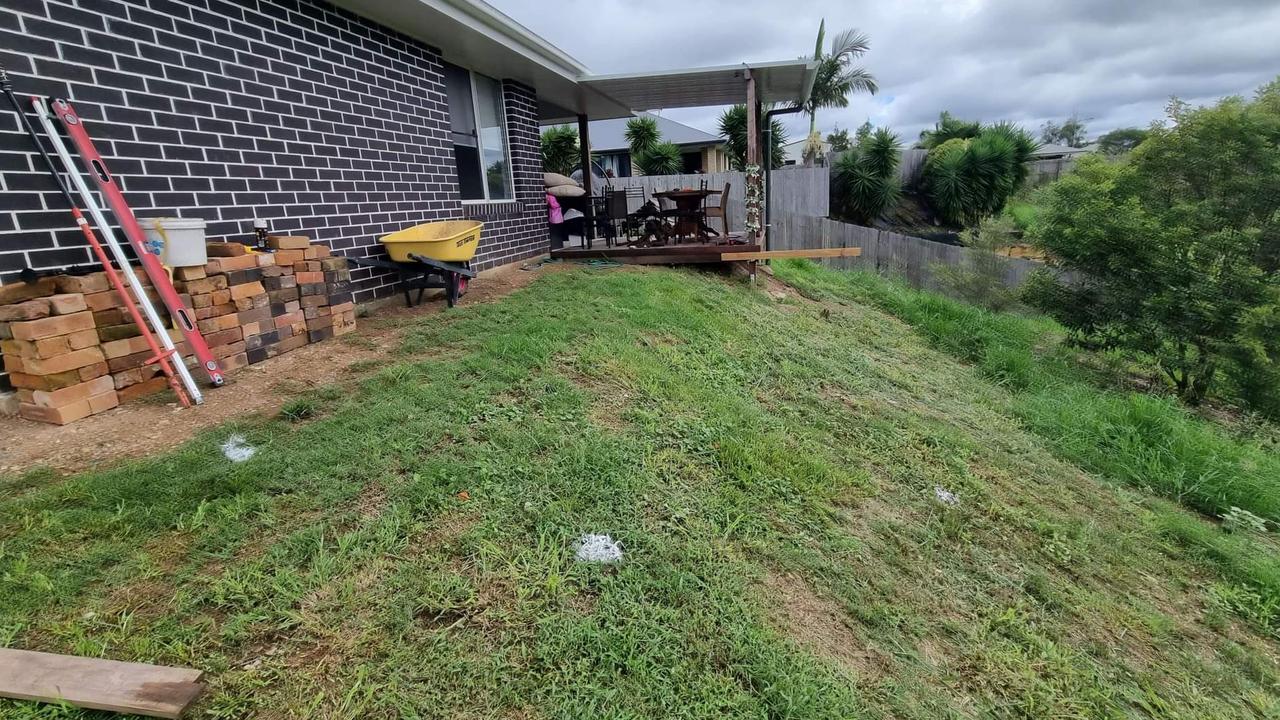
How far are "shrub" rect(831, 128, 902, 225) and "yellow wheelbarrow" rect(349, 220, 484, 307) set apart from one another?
54.2 ft

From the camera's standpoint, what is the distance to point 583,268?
7301 mm

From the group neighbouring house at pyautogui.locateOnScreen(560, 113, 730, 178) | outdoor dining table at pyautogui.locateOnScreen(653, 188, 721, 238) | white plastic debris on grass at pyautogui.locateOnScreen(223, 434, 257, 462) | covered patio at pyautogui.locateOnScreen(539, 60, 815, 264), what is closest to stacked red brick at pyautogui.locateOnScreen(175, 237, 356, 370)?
white plastic debris on grass at pyautogui.locateOnScreen(223, 434, 257, 462)

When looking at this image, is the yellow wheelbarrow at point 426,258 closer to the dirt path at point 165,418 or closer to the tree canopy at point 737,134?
the dirt path at point 165,418

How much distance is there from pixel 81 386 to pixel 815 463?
12.0ft

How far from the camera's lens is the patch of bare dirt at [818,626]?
210cm

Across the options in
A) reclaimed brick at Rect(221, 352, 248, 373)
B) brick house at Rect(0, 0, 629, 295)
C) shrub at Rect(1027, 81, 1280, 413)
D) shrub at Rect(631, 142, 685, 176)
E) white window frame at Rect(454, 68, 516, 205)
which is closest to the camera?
brick house at Rect(0, 0, 629, 295)

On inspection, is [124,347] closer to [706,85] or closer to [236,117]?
[236,117]

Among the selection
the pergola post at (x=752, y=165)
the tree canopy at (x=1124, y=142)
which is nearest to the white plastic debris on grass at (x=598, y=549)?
the pergola post at (x=752, y=165)

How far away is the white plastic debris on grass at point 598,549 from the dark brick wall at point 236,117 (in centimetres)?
303

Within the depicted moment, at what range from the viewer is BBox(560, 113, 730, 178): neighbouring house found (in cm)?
2161

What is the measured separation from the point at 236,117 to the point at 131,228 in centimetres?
150

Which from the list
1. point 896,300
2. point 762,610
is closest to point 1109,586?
point 762,610

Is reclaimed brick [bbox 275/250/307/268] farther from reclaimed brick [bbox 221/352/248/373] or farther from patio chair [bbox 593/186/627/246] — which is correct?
patio chair [bbox 593/186/627/246]

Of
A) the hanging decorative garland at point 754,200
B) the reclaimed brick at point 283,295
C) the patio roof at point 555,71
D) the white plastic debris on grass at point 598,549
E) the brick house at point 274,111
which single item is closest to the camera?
the white plastic debris on grass at point 598,549
